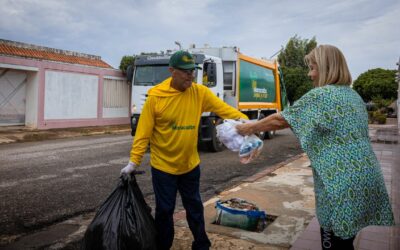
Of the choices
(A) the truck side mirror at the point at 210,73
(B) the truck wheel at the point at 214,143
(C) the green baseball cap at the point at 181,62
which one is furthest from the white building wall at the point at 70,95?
(C) the green baseball cap at the point at 181,62

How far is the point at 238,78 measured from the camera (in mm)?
12406

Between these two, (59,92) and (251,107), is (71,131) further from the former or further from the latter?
(251,107)

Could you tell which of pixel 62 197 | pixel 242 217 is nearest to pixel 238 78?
pixel 62 197

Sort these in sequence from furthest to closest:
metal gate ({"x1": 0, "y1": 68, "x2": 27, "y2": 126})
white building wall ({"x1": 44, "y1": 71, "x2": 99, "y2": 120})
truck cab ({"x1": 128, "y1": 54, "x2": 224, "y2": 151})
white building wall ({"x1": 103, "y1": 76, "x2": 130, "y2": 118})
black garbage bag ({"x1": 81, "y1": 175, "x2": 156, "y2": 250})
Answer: white building wall ({"x1": 103, "y1": 76, "x2": 130, "y2": 118}) < white building wall ({"x1": 44, "y1": 71, "x2": 99, "y2": 120}) < metal gate ({"x1": 0, "y1": 68, "x2": 27, "y2": 126}) < truck cab ({"x1": 128, "y1": 54, "x2": 224, "y2": 151}) < black garbage bag ({"x1": 81, "y1": 175, "x2": 156, "y2": 250})

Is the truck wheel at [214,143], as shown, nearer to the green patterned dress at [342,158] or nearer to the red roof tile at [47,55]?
the green patterned dress at [342,158]

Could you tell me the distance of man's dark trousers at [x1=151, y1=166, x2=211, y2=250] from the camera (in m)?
3.18

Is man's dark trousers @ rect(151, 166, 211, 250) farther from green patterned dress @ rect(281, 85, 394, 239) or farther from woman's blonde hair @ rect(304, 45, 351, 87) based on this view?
woman's blonde hair @ rect(304, 45, 351, 87)

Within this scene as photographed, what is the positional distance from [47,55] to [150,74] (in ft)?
33.3

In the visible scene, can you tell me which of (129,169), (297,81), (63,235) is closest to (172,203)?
(129,169)

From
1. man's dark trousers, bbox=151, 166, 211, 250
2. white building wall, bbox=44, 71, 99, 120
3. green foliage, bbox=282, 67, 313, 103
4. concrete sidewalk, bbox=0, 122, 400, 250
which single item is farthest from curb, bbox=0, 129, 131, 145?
green foliage, bbox=282, 67, 313, 103

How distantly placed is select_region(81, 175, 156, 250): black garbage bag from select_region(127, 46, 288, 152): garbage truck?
7.40 meters

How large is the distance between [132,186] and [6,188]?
14.4ft

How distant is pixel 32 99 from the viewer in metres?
17.4

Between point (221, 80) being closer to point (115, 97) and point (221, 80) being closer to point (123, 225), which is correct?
point (123, 225)
